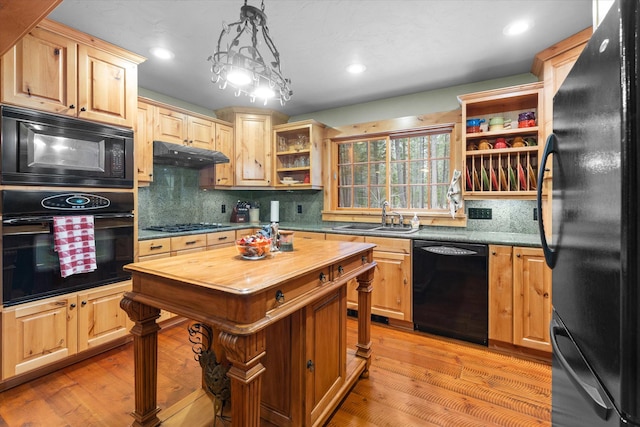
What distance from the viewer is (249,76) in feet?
5.13

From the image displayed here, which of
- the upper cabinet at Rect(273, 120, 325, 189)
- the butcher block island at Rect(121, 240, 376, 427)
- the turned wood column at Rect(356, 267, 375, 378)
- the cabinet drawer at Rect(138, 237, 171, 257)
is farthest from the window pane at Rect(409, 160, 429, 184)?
Answer: the cabinet drawer at Rect(138, 237, 171, 257)

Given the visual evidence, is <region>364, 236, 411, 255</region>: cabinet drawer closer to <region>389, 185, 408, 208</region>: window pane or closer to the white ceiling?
<region>389, 185, 408, 208</region>: window pane

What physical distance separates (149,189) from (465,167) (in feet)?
11.1

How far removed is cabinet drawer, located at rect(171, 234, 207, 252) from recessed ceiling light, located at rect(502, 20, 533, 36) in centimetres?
321

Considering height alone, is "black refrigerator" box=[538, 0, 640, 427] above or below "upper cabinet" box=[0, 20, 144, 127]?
below

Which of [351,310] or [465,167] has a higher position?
[465,167]

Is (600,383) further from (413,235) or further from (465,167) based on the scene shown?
(465,167)

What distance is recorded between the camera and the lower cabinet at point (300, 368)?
1427 mm

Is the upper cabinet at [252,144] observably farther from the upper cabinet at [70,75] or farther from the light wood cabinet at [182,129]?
the upper cabinet at [70,75]

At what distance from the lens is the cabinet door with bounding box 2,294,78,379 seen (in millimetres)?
1874

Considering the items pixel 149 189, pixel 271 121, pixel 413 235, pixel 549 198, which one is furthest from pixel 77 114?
pixel 549 198

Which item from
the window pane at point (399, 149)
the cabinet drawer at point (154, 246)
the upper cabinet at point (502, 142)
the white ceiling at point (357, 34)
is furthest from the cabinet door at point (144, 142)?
the upper cabinet at point (502, 142)

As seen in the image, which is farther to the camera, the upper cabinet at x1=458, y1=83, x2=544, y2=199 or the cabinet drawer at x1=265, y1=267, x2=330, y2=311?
the upper cabinet at x1=458, y1=83, x2=544, y2=199

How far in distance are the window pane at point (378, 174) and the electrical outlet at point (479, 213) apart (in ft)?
3.41
